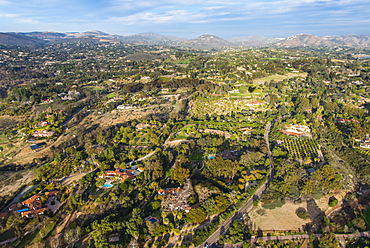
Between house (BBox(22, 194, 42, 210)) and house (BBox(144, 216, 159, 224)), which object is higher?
house (BBox(144, 216, 159, 224))

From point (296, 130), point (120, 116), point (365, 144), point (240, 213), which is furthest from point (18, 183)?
point (365, 144)

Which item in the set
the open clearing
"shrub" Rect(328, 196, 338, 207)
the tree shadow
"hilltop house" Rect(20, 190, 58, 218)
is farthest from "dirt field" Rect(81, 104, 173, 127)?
"shrub" Rect(328, 196, 338, 207)

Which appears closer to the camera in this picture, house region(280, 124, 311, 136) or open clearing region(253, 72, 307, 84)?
house region(280, 124, 311, 136)

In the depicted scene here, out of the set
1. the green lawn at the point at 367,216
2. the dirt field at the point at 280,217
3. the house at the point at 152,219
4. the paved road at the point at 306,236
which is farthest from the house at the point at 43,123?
the green lawn at the point at 367,216

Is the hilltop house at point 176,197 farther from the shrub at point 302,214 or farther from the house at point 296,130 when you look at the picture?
the house at point 296,130

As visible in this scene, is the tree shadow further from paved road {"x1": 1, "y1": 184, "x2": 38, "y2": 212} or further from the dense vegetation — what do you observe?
paved road {"x1": 1, "y1": 184, "x2": 38, "y2": 212}

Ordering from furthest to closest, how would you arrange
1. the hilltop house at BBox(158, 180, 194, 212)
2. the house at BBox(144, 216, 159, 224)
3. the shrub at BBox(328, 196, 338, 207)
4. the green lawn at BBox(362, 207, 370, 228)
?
the shrub at BBox(328, 196, 338, 207), the hilltop house at BBox(158, 180, 194, 212), the green lawn at BBox(362, 207, 370, 228), the house at BBox(144, 216, 159, 224)

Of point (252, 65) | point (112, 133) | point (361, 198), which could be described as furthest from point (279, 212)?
point (252, 65)

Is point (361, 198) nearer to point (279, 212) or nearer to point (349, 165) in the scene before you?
point (349, 165)

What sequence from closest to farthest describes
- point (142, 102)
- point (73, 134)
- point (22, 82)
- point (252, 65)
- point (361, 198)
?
point (361, 198) → point (73, 134) → point (142, 102) → point (22, 82) → point (252, 65)

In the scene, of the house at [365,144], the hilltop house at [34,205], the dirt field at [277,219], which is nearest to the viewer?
the dirt field at [277,219]

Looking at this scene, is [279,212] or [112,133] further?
[112,133]
